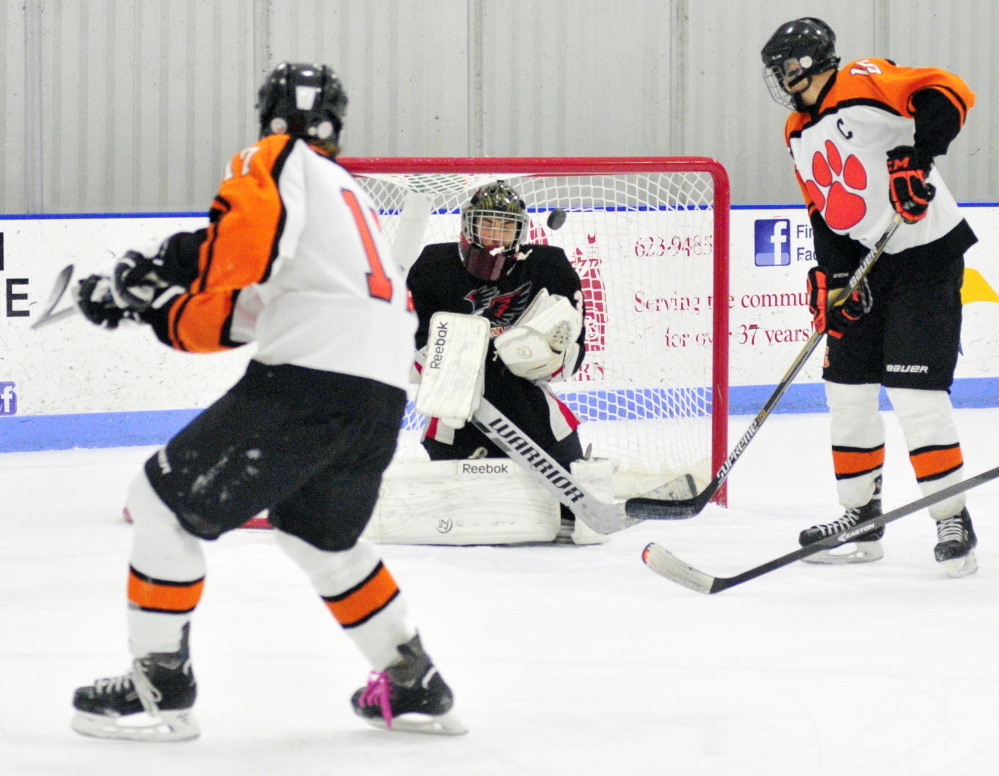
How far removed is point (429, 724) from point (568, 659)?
0.43 metres

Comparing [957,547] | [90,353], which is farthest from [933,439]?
[90,353]

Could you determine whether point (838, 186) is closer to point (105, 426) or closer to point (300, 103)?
point (300, 103)

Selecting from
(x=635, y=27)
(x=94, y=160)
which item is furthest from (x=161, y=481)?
(x=635, y=27)

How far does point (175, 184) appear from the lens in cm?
636

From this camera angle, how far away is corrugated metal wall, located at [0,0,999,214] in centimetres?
611

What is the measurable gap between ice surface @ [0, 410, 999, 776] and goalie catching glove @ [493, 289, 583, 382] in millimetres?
436

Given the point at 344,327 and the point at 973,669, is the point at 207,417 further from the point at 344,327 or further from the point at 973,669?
the point at 973,669

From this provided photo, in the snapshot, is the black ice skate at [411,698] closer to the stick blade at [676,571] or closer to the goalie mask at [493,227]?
the stick blade at [676,571]

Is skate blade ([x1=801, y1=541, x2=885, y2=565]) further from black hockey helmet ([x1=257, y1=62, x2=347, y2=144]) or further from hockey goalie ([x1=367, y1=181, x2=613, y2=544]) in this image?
black hockey helmet ([x1=257, y1=62, x2=347, y2=144])

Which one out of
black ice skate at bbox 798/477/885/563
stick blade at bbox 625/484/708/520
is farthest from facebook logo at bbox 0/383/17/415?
black ice skate at bbox 798/477/885/563

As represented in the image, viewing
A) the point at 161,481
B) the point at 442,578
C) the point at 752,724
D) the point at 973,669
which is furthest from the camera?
the point at 442,578

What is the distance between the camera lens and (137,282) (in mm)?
1599

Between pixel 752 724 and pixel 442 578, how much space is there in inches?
40.7

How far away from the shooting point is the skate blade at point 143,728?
5.53 ft
